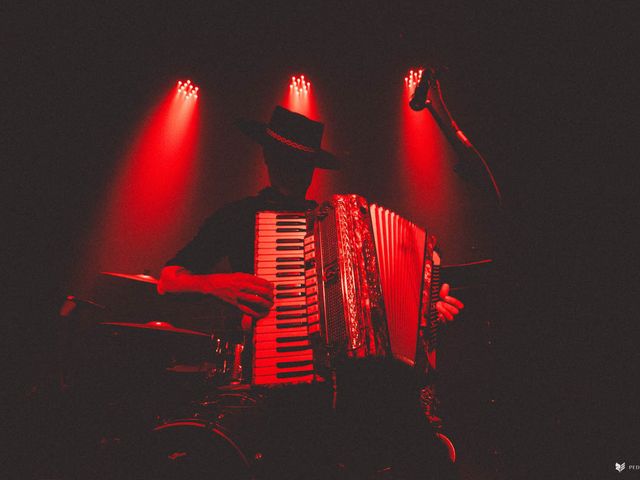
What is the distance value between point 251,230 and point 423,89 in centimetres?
130

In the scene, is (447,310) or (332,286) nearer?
(332,286)

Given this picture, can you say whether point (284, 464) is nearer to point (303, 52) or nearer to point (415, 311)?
point (415, 311)

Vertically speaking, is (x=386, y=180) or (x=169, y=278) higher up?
(x=386, y=180)

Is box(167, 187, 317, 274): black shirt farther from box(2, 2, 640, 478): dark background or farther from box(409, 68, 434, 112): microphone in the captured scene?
box(2, 2, 640, 478): dark background

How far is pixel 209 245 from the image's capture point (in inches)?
76.9

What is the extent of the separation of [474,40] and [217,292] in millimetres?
3964

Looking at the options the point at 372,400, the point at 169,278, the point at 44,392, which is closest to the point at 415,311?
the point at 372,400

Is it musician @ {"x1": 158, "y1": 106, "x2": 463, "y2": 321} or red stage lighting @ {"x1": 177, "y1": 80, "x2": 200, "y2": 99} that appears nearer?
musician @ {"x1": 158, "y1": 106, "x2": 463, "y2": 321}

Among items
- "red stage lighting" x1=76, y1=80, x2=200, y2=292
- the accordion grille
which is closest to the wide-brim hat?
the accordion grille

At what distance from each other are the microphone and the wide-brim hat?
2.42 ft

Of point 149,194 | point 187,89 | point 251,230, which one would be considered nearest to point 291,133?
point 251,230

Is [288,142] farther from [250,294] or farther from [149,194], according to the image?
[149,194]

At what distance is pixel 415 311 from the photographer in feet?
4.43

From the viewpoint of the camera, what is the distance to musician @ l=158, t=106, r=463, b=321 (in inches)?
53.1
